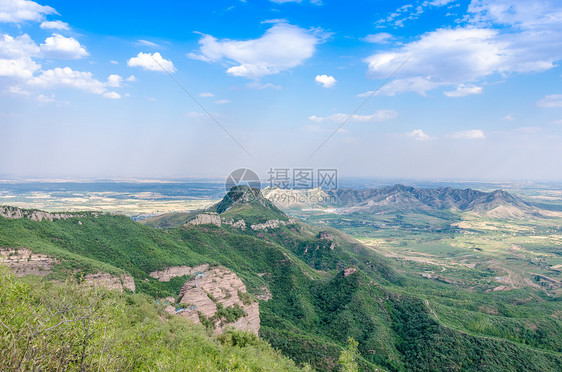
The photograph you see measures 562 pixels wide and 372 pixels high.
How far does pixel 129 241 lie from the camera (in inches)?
3022

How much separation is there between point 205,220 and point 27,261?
64587 mm

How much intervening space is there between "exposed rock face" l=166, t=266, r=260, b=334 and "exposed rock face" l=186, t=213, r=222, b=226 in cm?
4869

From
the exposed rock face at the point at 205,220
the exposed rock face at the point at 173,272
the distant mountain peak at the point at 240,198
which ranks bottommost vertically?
the exposed rock face at the point at 173,272

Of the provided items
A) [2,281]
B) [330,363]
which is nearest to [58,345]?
[2,281]

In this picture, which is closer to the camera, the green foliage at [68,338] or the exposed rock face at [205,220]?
the green foliage at [68,338]

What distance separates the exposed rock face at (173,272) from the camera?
2648 inches

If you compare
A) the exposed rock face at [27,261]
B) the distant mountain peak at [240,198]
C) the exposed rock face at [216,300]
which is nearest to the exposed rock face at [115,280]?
the exposed rock face at [27,261]

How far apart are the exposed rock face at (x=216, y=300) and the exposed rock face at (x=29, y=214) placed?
143 ft

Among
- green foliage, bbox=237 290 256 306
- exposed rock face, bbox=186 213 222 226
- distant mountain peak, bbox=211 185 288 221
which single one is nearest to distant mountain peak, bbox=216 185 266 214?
distant mountain peak, bbox=211 185 288 221

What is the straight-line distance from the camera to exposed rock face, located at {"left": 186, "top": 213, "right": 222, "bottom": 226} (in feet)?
362

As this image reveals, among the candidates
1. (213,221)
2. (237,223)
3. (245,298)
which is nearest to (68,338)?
(245,298)

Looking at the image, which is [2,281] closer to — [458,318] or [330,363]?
[330,363]

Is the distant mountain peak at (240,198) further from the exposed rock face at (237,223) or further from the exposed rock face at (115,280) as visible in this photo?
the exposed rock face at (115,280)

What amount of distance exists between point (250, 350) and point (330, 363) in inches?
791
